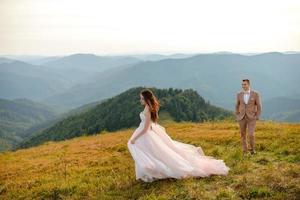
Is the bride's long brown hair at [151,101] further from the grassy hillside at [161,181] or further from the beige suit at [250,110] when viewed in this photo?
the beige suit at [250,110]

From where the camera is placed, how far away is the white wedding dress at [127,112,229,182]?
43.3ft

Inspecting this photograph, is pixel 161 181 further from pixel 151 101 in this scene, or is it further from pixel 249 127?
pixel 249 127

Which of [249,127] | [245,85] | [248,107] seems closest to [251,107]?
[248,107]

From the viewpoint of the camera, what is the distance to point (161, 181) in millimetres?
13281

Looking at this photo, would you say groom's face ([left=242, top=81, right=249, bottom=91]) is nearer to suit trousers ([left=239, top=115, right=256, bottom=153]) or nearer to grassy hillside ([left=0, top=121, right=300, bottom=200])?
suit trousers ([left=239, top=115, right=256, bottom=153])

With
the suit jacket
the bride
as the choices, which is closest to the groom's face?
the suit jacket

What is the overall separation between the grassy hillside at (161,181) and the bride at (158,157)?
34cm

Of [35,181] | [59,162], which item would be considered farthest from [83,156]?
[35,181]

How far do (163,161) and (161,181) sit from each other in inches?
Answer: 25.9

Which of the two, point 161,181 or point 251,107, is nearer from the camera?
point 161,181

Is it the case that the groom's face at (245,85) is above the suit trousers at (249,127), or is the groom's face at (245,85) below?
above

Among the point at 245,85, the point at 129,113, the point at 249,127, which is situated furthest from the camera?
the point at 129,113

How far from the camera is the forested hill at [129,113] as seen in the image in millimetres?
139125

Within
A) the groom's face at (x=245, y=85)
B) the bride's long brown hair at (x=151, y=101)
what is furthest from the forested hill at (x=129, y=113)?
the bride's long brown hair at (x=151, y=101)
